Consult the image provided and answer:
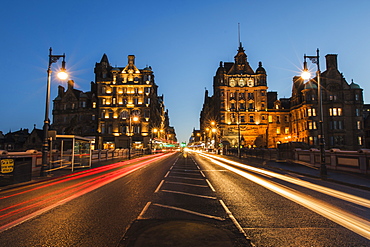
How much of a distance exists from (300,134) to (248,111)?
16.8 meters

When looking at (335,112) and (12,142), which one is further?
(12,142)

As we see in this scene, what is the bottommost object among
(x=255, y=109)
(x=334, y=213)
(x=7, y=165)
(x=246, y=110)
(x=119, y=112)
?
(x=334, y=213)

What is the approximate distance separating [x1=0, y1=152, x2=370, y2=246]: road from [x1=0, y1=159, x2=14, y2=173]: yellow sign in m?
1.73

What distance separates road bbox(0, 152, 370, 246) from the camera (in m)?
4.75

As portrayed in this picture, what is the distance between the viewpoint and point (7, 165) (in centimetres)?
1148

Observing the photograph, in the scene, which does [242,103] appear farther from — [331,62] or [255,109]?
[331,62]

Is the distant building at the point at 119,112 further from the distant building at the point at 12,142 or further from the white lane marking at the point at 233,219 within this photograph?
the white lane marking at the point at 233,219

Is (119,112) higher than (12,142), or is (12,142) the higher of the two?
(119,112)

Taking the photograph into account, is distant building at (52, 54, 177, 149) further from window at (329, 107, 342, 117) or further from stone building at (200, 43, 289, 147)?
window at (329, 107, 342, 117)

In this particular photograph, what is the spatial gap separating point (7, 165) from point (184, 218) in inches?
401

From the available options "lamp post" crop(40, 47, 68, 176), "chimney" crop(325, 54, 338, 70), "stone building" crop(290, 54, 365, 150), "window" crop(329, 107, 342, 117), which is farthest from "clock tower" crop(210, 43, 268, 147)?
"lamp post" crop(40, 47, 68, 176)

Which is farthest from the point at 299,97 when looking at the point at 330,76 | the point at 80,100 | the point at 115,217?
the point at 115,217

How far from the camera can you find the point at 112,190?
10.4 metres

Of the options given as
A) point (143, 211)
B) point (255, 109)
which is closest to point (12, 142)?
point (255, 109)
